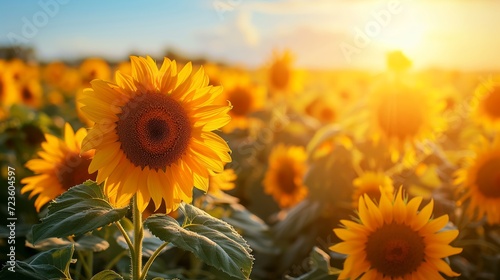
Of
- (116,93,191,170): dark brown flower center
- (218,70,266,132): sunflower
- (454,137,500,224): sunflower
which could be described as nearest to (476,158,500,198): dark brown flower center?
(454,137,500,224): sunflower

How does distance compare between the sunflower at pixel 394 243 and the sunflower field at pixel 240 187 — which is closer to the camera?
the sunflower field at pixel 240 187

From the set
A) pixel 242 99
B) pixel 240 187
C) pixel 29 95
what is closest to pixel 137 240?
pixel 240 187

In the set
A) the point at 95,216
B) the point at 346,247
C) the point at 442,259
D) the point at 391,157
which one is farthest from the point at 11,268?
the point at 391,157

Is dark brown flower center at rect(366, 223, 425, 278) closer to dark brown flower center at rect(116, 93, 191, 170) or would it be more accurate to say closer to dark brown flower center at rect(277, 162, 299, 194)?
dark brown flower center at rect(116, 93, 191, 170)

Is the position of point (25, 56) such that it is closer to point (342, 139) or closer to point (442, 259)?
point (342, 139)

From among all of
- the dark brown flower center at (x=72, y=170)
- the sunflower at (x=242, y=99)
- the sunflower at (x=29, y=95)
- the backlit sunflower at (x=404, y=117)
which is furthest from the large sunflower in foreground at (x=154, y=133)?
the sunflower at (x=29, y=95)

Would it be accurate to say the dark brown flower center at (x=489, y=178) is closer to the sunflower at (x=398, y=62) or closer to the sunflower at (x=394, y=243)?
the sunflower at (x=394, y=243)
